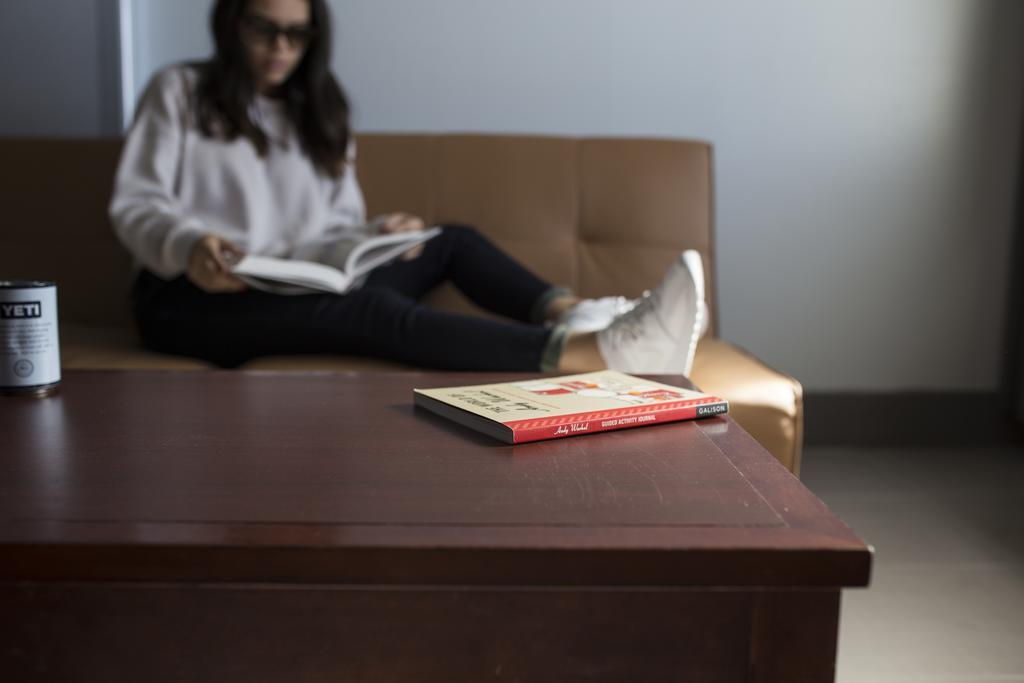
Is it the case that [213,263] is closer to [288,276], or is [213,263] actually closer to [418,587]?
[288,276]

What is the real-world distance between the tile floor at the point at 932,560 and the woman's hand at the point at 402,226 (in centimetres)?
90

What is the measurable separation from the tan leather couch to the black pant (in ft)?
0.56

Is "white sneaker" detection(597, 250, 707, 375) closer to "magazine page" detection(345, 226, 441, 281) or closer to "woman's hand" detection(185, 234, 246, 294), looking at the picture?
"magazine page" detection(345, 226, 441, 281)

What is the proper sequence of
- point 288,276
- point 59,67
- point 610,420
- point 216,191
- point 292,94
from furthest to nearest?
point 59,67, point 292,94, point 216,191, point 288,276, point 610,420

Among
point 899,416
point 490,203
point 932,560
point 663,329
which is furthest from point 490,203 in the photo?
point 899,416

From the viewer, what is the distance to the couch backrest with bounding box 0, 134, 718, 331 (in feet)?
5.59

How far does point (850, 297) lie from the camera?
6.89 ft

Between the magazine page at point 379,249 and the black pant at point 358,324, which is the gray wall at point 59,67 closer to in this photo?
the black pant at point 358,324

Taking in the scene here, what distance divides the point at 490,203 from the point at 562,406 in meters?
1.06

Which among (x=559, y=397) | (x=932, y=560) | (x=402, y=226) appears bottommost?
(x=932, y=560)

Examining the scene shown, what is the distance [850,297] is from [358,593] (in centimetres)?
186

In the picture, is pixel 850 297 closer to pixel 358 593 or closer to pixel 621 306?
pixel 621 306

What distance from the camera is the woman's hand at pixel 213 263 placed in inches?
52.6

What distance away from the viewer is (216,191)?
160cm
